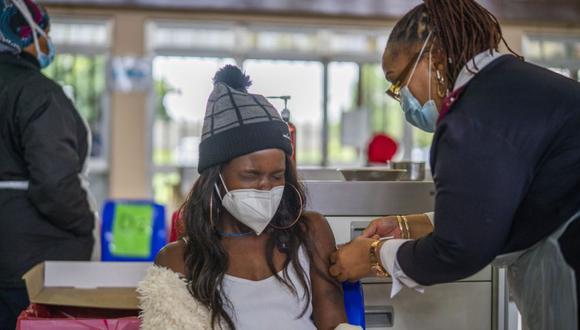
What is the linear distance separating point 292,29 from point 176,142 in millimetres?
1620

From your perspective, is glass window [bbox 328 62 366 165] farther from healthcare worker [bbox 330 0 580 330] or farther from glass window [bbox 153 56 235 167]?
healthcare worker [bbox 330 0 580 330]

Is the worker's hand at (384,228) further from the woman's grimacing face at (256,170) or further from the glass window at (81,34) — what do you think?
the glass window at (81,34)

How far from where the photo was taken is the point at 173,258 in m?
1.51

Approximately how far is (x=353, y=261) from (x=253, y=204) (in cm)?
25

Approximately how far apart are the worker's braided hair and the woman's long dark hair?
0.48m

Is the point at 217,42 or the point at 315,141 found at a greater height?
the point at 217,42

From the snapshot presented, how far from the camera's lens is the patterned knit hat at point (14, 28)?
6.99 ft

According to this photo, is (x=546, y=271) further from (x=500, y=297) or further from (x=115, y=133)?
(x=115, y=133)

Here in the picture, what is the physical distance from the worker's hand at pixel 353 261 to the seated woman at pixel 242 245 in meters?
0.04

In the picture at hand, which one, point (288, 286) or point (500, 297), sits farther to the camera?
point (500, 297)

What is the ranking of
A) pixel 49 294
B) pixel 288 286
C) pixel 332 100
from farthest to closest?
1. pixel 332 100
2. pixel 49 294
3. pixel 288 286

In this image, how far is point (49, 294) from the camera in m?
1.73

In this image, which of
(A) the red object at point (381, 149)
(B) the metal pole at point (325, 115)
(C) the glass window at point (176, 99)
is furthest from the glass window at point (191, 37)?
(A) the red object at point (381, 149)

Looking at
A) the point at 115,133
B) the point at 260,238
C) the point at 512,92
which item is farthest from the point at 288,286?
the point at 115,133
